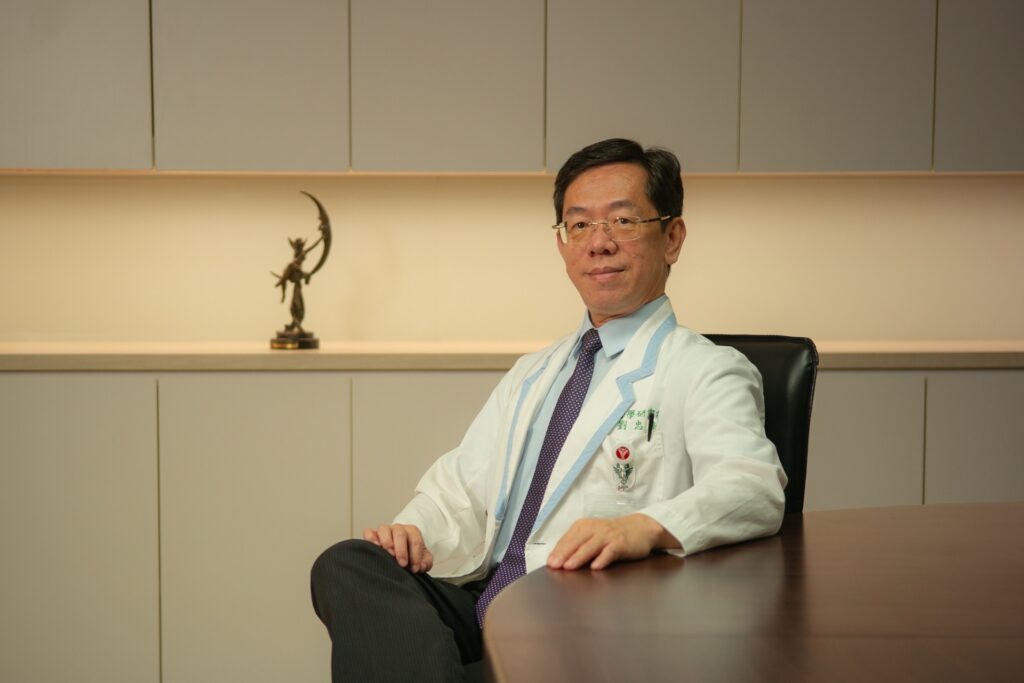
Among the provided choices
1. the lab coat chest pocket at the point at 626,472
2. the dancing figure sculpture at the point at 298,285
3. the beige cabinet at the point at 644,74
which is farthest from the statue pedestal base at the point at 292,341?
the lab coat chest pocket at the point at 626,472

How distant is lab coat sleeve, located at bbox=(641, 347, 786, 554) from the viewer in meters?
1.09

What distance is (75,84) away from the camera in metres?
2.86

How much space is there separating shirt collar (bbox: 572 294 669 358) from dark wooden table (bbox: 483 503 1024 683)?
1.93 feet

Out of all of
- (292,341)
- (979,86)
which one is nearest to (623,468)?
(292,341)

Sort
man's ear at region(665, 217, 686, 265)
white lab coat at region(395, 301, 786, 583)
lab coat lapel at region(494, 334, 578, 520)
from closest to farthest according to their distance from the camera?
white lab coat at region(395, 301, 786, 583) < lab coat lapel at region(494, 334, 578, 520) < man's ear at region(665, 217, 686, 265)

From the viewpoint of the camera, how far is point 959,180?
3299 millimetres

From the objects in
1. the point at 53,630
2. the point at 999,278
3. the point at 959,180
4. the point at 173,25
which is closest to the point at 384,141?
the point at 173,25

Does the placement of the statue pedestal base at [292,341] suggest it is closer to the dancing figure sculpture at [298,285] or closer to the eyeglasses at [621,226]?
the dancing figure sculpture at [298,285]

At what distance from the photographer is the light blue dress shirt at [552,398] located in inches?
63.7

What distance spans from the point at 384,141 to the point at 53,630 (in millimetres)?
1712

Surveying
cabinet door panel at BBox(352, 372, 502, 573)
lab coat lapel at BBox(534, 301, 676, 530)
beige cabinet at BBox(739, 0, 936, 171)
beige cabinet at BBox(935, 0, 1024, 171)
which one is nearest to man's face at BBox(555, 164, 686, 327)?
lab coat lapel at BBox(534, 301, 676, 530)

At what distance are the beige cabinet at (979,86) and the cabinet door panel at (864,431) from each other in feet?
2.50

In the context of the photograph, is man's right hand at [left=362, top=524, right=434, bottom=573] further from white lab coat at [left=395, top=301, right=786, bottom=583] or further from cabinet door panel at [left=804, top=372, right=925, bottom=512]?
cabinet door panel at [left=804, top=372, right=925, bottom=512]

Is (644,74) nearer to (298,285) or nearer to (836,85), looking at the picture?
(836,85)
